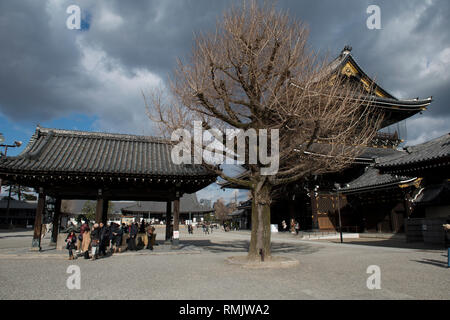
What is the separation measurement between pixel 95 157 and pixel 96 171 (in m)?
2.35

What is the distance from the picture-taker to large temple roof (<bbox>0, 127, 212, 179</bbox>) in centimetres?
1329

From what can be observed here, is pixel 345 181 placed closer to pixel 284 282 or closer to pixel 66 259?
pixel 284 282

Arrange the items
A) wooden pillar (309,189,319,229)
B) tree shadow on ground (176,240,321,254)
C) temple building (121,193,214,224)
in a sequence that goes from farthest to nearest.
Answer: temple building (121,193,214,224), wooden pillar (309,189,319,229), tree shadow on ground (176,240,321,254)

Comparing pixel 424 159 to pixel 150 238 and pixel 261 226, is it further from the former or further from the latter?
pixel 150 238

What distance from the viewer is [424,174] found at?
49.8ft

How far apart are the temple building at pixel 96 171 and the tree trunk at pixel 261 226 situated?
10.4ft

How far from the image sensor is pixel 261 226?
34.4ft

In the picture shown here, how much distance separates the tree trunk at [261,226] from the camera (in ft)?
33.9
